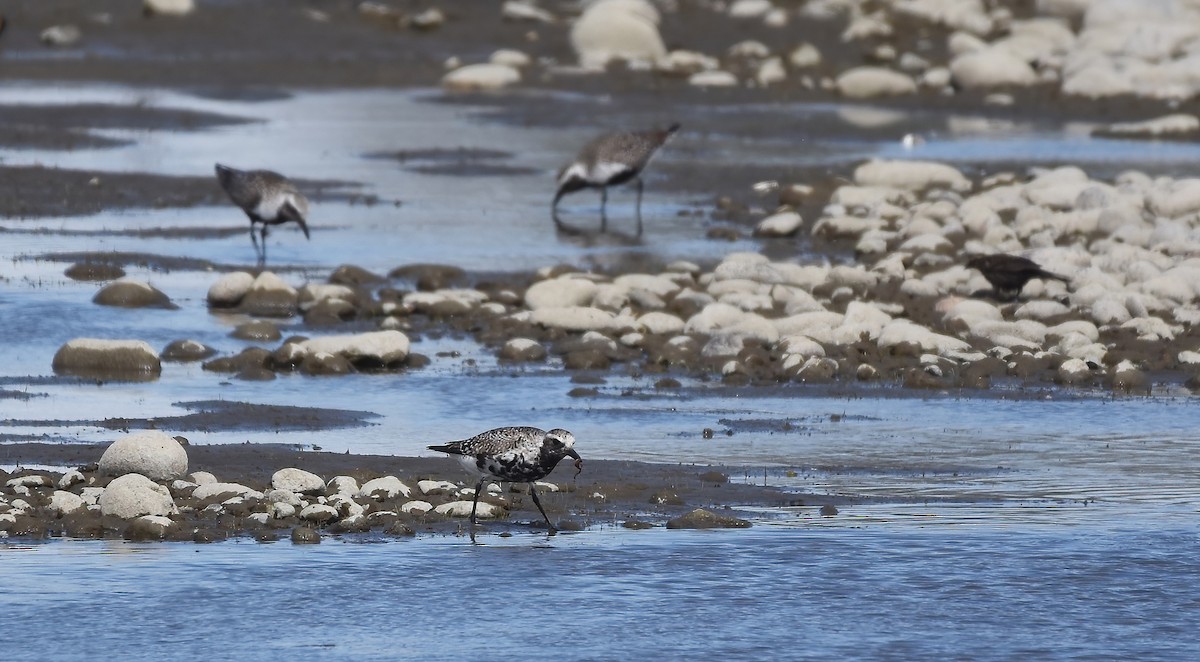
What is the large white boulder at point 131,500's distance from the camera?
1149 centimetres

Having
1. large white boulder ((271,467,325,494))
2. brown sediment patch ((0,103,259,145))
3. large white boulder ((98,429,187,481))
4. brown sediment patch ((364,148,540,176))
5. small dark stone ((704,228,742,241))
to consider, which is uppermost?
brown sediment patch ((0,103,259,145))

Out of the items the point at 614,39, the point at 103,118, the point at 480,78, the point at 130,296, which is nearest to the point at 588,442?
the point at 130,296

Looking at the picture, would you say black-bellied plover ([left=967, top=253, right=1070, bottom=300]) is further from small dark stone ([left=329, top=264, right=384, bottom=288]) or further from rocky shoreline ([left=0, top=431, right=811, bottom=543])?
rocky shoreline ([left=0, top=431, right=811, bottom=543])

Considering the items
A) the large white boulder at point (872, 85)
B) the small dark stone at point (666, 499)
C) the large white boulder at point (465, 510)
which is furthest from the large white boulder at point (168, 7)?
the large white boulder at point (465, 510)

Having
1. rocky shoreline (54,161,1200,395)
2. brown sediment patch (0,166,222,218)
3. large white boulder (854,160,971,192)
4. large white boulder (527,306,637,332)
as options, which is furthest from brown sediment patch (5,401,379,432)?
large white boulder (854,160,971,192)

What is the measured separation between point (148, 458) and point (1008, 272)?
31.4ft

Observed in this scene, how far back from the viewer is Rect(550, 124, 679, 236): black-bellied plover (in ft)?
85.4

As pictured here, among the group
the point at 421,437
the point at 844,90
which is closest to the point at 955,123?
the point at 844,90

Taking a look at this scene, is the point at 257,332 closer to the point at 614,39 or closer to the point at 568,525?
the point at 568,525

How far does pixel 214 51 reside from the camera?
45.2m

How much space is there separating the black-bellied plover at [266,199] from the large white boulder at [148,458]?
9837 millimetres

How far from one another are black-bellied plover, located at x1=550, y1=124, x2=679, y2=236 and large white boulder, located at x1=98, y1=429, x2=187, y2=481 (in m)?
13.8

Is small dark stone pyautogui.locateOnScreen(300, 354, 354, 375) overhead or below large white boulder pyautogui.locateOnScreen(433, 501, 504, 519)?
overhead

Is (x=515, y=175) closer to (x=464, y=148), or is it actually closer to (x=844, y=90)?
(x=464, y=148)
